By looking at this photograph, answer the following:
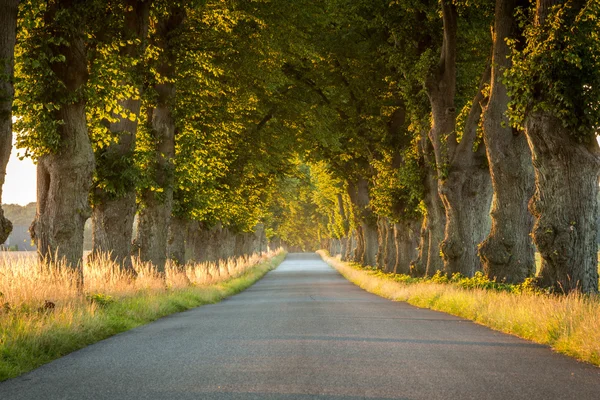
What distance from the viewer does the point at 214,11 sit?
66.1ft

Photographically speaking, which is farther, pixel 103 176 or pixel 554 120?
pixel 103 176

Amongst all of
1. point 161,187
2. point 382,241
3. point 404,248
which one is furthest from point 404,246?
point 161,187

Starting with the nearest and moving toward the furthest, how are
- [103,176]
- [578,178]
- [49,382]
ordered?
1. [49,382]
2. [578,178]
3. [103,176]

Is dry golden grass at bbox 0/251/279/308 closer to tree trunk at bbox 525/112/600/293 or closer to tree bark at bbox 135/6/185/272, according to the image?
tree bark at bbox 135/6/185/272

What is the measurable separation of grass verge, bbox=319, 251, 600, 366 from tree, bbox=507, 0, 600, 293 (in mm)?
954

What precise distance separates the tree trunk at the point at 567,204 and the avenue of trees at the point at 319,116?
0.03 m

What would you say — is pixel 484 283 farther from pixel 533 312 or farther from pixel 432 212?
pixel 432 212

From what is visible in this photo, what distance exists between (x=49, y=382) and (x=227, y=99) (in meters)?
19.2

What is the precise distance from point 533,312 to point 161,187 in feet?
45.0

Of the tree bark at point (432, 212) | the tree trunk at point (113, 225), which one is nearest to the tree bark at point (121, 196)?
the tree trunk at point (113, 225)

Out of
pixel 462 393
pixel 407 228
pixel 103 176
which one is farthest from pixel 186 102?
pixel 462 393

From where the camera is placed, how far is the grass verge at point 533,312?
8.42 meters

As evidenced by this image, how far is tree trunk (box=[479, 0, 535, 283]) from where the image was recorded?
16.3m

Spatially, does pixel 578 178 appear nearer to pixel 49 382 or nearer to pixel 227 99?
pixel 49 382
